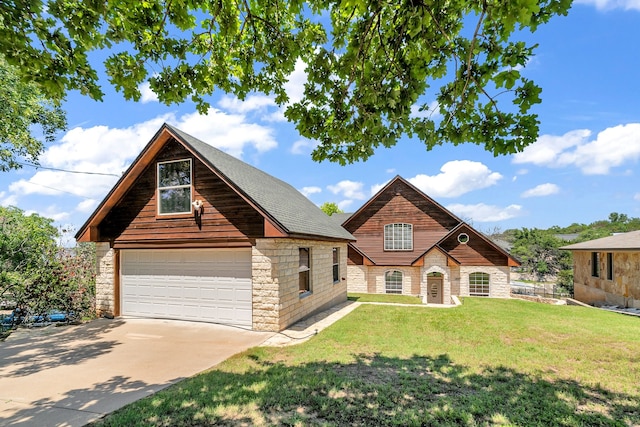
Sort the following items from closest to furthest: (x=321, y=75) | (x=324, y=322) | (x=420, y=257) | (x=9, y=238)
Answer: (x=321, y=75) → (x=324, y=322) → (x=9, y=238) → (x=420, y=257)

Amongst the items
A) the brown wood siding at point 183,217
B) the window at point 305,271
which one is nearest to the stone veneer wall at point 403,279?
the window at point 305,271

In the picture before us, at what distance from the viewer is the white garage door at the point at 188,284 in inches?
388

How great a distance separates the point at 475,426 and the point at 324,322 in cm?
719

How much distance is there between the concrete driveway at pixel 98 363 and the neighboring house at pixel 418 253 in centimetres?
1518

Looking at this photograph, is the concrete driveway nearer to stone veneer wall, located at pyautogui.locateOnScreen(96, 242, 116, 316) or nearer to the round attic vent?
stone veneer wall, located at pyautogui.locateOnScreen(96, 242, 116, 316)

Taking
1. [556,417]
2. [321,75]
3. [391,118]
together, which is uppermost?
[321,75]

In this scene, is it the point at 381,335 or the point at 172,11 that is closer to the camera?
the point at 172,11

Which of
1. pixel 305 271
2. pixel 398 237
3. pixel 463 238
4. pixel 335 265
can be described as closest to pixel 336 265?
pixel 335 265

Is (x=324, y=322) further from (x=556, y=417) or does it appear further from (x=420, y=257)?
(x=420, y=257)

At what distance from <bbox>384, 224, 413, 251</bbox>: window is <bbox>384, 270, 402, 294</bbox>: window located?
1807mm

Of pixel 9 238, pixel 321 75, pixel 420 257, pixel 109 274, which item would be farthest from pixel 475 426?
Answer: pixel 420 257

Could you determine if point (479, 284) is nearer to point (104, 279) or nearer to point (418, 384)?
point (418, 384)

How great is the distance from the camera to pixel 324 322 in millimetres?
10859

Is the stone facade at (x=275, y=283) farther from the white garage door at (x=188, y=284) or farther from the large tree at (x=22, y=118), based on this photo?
the large tree at (x=22, y=118)
